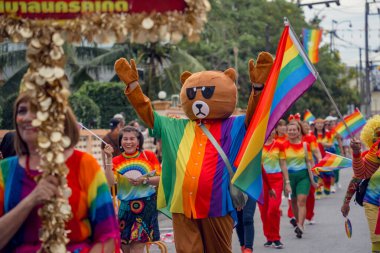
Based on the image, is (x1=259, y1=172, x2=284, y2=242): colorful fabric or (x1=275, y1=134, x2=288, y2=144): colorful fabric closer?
(x1=259, y1=172, x2=284, y2=242): colorful fabric

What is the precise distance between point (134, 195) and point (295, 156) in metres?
5.02

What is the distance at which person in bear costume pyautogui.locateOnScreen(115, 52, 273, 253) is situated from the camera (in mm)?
7953

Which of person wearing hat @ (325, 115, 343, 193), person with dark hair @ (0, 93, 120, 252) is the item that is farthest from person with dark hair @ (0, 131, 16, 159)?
person wearing hat @ (325, 115, 343, 193)

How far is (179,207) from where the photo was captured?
8039mm

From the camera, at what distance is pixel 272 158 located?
42.3 ft

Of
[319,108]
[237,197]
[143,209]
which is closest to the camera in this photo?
[237,197]

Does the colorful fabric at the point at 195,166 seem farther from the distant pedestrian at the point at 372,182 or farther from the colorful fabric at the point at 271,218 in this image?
the colorful fabric at the point at 271,218

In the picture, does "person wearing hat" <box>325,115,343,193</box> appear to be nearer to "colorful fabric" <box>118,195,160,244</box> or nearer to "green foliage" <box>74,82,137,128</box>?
"green foliage" <box>74,82,137,128</box>

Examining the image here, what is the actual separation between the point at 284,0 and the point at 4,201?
50999mm

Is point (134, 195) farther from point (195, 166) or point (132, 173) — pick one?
point (195, 166)

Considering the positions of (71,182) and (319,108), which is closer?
(71,182)

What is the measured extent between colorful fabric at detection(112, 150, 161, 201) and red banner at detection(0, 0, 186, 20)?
213 inches

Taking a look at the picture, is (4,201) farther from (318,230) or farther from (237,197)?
(318,230)

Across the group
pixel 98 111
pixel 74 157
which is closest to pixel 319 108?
pixel 98 111
